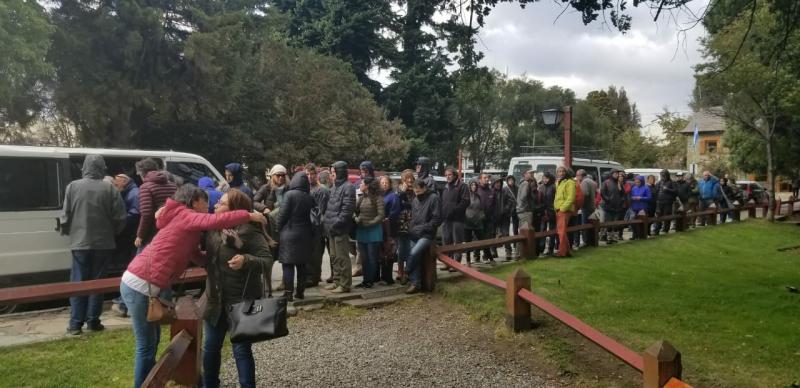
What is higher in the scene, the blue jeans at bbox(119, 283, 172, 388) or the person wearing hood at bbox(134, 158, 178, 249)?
the person wearing hood at bbox(134, 158, 178, 249)

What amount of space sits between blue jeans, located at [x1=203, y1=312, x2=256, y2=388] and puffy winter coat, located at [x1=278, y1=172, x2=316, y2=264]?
2.76 m

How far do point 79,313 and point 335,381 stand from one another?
2983mm

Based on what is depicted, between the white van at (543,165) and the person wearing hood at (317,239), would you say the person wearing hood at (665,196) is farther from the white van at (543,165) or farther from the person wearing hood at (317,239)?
the person wearing hood at (317,239)

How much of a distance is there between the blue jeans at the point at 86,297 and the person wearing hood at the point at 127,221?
82cm

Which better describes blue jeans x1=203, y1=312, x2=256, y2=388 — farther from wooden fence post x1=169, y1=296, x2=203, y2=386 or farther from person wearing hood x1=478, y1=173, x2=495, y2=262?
person wearing hood x1=478, y1=173, x2=495, y2=262

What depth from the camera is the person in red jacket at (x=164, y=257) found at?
4.20m

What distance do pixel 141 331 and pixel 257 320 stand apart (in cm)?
100

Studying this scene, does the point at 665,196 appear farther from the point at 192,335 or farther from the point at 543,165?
the point at 192,335

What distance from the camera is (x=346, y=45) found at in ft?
121

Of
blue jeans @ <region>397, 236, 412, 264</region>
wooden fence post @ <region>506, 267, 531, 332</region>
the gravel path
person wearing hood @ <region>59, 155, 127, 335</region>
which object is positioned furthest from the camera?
blue jeans @ <region>397, 236, 412, 264</region>

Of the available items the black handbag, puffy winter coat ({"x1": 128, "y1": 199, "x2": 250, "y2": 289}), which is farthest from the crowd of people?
the black handbag

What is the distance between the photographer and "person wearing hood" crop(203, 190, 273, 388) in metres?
4.32

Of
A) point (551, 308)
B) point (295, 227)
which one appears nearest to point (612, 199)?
point (551, 308)

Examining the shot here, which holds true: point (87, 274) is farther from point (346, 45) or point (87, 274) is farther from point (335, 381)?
point (346, 45)
